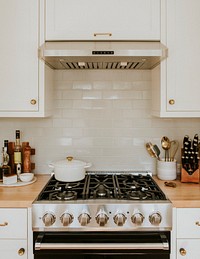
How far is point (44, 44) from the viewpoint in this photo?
1.93m

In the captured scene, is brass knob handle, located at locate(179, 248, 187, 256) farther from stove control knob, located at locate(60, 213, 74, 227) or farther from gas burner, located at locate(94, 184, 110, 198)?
stove control knob, located at locate(60, 213, 74, 227)

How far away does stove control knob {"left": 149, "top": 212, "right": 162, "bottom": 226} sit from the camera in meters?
1.69

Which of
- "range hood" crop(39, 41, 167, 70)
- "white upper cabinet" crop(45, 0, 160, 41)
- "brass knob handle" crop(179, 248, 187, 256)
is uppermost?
"white upper cabinet" crop(45, 0, 160, 41)

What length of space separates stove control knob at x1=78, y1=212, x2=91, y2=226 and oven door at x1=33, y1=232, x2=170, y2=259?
0.28 ft

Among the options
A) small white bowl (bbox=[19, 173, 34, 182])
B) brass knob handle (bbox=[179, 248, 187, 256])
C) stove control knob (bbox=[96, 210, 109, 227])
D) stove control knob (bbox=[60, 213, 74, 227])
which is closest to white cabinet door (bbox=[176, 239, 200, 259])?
brass knob handle (bbox=[179, 248, 187, 256])

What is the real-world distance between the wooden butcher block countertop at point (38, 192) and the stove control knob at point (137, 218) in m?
0.22

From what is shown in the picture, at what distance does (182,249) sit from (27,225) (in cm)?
94

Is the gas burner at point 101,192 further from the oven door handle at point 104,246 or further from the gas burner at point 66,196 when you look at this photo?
the oven door handle at point 104,246

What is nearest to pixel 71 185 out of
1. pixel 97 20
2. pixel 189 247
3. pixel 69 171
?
pixel 69 171

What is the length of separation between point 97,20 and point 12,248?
1.56 meters

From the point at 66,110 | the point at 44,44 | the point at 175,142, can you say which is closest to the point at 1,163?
the point at 66,110

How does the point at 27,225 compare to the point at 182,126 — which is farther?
the point at 182,126

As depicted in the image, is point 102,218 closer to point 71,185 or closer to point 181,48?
point 71,185

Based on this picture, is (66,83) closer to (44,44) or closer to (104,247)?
(44,44)
